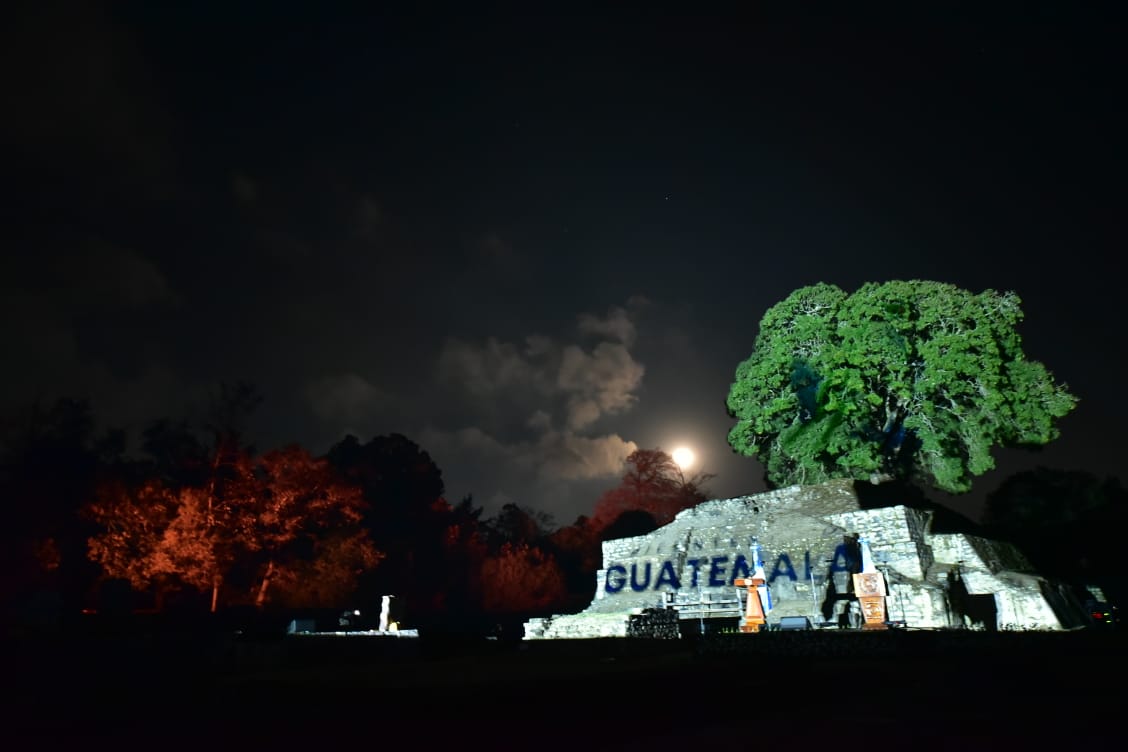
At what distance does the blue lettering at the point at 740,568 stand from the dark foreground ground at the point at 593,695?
7683 mm

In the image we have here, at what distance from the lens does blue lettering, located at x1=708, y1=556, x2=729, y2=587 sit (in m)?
24.8

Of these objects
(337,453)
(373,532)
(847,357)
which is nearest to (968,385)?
(847,357)

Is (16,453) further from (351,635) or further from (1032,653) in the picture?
(1032,653)

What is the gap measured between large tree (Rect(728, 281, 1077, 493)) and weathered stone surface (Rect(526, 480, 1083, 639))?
13.2 feet

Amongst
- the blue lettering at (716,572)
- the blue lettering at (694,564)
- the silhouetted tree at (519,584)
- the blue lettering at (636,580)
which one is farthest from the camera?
the silhouetted tree at (519,584)

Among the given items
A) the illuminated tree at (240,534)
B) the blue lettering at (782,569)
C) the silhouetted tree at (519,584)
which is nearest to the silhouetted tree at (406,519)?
the silhouetted tree at (519,584)

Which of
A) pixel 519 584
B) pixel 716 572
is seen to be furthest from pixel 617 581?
pixel 519 584

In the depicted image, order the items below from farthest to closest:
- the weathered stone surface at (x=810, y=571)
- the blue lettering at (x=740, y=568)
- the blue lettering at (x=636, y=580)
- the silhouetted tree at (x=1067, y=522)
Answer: the silhouetted tree at (x=1067, y=522)
the blue lettering at (x=636, y=580)
the blue lettering at (x=740, y=568)
the weathered stone surface at (x=810, y=571)

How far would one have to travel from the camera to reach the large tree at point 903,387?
2714cm

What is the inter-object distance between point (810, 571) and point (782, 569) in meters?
1.08

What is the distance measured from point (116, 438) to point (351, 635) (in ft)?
96.4

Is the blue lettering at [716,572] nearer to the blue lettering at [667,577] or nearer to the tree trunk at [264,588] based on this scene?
the blue lettering at [667,577]

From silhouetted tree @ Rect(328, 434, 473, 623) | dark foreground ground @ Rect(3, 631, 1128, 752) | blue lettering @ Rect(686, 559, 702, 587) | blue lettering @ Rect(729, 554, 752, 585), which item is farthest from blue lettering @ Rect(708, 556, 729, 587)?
silhouetted tree @ Rect(328, 434, 473, 623)

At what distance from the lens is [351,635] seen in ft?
61.9
